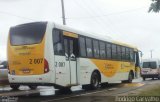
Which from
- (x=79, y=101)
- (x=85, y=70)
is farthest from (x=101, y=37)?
(x=79, y=101)

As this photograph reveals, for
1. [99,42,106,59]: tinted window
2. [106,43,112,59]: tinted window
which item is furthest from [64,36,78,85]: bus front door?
[106,43,112,59]: tinted window

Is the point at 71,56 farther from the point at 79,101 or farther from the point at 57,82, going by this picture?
the point at 79,101

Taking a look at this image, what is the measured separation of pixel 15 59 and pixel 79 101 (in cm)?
421

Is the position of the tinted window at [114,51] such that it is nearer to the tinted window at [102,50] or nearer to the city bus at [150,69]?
the tinted window at [102,50]

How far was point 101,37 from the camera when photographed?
2447 centimetres

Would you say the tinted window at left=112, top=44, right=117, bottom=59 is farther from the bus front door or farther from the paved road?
the bus front door

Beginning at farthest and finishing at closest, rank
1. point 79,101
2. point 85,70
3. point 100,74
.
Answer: point 100,74
point 85,70
point 79,101

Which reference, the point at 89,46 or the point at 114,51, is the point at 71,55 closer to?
the point at 89,46

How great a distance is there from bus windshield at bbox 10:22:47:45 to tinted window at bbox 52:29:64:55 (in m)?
0.62

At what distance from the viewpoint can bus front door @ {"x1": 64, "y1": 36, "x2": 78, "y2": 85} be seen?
19.2 meters

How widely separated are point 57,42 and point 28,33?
134 centimetres

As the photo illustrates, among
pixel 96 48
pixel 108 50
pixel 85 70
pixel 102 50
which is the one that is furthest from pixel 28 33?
pixel 108 50

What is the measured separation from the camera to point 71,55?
64.8ft

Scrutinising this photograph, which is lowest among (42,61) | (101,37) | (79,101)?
(79,101)
